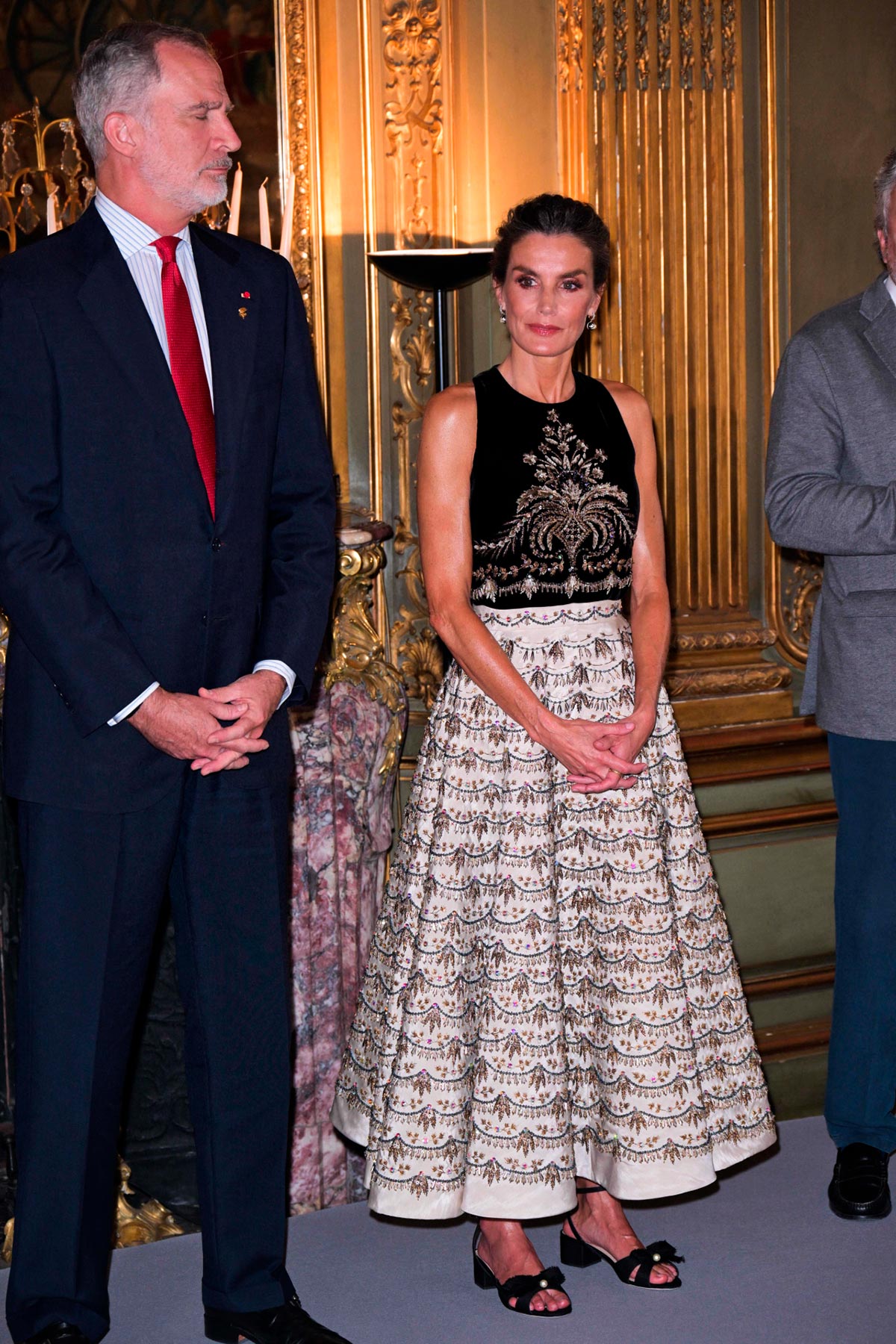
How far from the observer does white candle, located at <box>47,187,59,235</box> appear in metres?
2.91

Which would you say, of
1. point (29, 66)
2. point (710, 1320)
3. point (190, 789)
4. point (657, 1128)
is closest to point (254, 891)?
point (190, 789)

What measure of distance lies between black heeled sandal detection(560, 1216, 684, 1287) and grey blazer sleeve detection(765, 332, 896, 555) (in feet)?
3.94

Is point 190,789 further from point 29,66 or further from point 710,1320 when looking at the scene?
point 29,66

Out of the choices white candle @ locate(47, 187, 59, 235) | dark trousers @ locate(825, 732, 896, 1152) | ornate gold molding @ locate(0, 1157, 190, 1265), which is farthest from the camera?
ornate gold molding @ locate(0, 1157, 190, 1265)

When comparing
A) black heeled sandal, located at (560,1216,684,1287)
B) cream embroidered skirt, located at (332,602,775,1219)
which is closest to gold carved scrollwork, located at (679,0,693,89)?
cream embroidered skirt, located at (332,602,775,1219)

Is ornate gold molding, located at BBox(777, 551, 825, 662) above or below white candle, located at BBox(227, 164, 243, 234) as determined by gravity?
below

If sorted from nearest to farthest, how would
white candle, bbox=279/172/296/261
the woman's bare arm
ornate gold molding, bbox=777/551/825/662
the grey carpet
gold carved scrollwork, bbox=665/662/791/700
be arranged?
the grey carpet → the woman's bare arm → white candle, bbox=279/172/296/261 → gold carved scrollwork, bbox=665/662/791/700 → ornate gold molding, bbox=777/551/825/662

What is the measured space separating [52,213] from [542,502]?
3.75 feet

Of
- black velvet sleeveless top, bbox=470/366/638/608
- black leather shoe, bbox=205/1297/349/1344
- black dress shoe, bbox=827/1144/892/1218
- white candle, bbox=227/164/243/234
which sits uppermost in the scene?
white candle, bbox=227/164/243/234

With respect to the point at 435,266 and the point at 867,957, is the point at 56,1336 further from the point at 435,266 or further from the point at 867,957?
the point at 435,266

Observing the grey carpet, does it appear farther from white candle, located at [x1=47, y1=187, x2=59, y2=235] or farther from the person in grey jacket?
white candle, located at [x1=47, y1=187, x2=59, y2=235]

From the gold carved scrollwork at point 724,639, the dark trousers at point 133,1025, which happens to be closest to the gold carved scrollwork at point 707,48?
the gold carved scrollwork at point 724,639

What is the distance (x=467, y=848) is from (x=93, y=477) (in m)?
0.86

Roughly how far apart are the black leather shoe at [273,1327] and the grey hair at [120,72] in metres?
1.64
